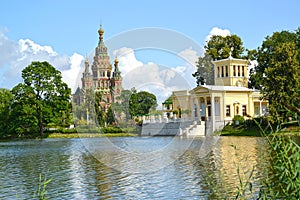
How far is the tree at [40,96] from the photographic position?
152 ft

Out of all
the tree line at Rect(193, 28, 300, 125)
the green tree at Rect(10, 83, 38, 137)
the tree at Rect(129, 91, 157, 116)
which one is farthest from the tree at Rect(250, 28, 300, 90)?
the green tree at Rect(10, 83, 38, 137)

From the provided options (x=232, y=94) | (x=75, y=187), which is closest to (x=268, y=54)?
(x=232, y=94)

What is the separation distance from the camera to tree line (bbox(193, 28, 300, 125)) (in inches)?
1490

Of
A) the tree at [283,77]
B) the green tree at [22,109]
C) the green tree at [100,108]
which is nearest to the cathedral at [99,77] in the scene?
the green tree at [100,108]

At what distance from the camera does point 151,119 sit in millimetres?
44531

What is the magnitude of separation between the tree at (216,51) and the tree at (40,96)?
15.0 m

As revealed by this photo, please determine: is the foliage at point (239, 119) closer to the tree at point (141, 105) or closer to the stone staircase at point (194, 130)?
the stone staircase at point (194, 130)

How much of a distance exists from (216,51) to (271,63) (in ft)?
48.1

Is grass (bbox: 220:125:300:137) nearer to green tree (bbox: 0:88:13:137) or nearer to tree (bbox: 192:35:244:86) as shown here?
tree (bbox: 192:35:244:86)

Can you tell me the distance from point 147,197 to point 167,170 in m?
4.92

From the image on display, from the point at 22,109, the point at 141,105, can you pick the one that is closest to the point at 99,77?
the point at 141,105

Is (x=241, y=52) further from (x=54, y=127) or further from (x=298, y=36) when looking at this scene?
(x=54, y=127)

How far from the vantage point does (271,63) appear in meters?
39.6

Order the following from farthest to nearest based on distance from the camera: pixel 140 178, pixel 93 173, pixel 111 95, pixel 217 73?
pixel 217 73
pixel 111 95
pixel 93 173
pixel 140 178
